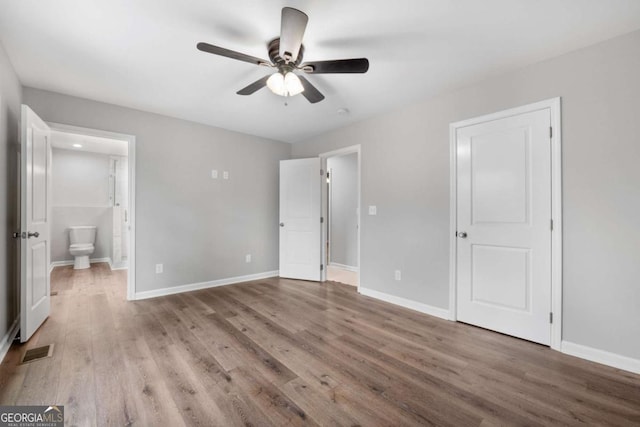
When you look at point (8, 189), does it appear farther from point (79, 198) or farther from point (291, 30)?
point (79, 198)

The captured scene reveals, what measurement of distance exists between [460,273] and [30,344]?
3.95 metres

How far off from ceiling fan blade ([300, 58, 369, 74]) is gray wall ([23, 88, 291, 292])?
Answer: 8.56 feet

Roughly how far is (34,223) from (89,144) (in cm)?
357

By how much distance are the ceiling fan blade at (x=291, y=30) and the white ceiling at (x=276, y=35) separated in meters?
0.22

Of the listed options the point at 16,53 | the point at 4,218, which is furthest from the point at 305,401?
the point at 16,53

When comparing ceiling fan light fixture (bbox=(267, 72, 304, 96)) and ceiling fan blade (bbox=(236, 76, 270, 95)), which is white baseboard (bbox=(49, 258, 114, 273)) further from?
ceiling fan light fixture (bbox=(267, 72, 304, 96))

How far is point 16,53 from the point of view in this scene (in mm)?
2236

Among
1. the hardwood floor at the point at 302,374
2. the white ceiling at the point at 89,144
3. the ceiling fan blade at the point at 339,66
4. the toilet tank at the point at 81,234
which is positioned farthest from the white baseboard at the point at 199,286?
the toilet tank at the point at 81,234

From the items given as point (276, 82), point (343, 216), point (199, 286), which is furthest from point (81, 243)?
point (276, 82)

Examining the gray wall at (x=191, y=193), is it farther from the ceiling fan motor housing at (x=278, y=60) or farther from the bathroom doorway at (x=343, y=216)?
the ceiling fan motor housing at (x=278, y=60)

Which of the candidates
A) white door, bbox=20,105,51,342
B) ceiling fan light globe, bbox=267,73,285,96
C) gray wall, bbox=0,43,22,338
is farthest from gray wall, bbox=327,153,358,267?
gray wall, bbox=0,43,22,338

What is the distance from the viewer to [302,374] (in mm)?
1901

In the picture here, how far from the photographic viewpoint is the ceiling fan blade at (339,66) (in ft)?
6.07

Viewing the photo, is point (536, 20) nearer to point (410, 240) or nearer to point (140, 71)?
point (410, 240)
